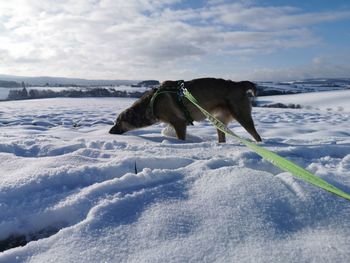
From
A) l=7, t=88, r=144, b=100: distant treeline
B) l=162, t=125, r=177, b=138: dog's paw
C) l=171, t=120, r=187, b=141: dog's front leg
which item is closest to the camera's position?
l=171, t=120, r=187, b=141: dog's front leg

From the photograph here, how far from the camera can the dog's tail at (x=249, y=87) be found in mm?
6516

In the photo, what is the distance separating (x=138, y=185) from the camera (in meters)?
2.49

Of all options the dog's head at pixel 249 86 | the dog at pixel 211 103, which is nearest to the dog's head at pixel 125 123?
the dog at pixel 211 103

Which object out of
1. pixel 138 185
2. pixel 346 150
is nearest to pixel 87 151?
pixel 138 185

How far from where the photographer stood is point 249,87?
656cm

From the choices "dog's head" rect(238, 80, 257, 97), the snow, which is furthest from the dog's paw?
the snow

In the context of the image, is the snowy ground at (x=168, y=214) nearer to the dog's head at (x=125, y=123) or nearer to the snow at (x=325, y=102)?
the dog's head at (x=125, y=123)

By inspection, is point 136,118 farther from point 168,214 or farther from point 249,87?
point 168,214

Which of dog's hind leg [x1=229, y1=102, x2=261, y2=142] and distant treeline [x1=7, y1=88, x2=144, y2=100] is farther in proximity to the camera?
distant treeline [x1=7, y1=88, x2=144, y2=100]

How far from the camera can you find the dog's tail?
21.4 ft

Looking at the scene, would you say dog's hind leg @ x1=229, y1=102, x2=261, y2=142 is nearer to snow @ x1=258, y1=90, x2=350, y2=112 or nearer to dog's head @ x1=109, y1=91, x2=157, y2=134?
dog's head @ x1=109, y1=91, x2=157, y2=134

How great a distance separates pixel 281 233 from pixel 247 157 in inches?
64.5

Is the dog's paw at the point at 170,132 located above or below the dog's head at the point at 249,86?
below

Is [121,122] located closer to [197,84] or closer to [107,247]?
[197,84]
